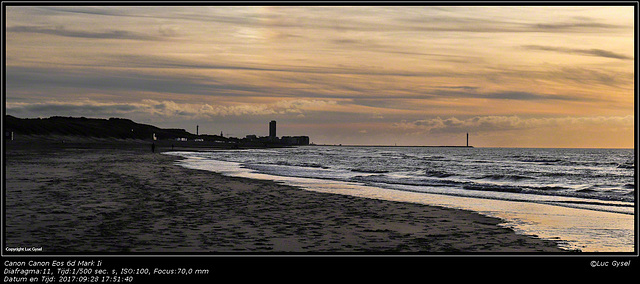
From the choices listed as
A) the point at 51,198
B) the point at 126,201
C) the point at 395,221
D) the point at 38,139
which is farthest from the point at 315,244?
the point at 38,139

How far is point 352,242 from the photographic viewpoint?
9531 millimetres

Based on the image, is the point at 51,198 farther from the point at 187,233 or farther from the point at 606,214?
the point at 606,214

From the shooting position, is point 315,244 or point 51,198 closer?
point 315,244

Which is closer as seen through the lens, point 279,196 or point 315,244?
point 315,244

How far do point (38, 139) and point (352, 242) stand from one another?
444 ft

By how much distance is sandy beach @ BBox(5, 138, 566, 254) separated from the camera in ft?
29.1

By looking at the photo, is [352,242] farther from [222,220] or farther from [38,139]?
[38,139]

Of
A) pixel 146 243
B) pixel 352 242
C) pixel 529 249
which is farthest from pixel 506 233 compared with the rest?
pixel 146 243

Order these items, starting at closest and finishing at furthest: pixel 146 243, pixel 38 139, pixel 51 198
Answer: pixel 146 243, pixel 51 198, pixel 38 139

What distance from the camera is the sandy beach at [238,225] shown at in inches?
349

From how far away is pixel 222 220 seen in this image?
11.7 metres

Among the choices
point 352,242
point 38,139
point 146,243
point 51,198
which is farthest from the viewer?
point 38,139

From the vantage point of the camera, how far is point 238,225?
11.0 meters
